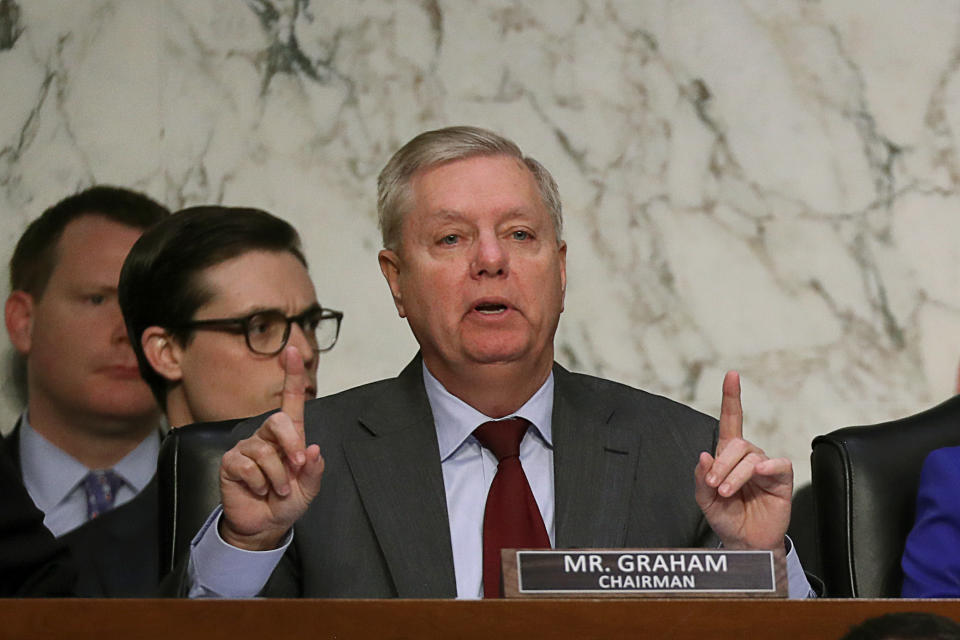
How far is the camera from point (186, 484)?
82.0 inches

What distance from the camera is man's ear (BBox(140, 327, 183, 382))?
8.75 ft

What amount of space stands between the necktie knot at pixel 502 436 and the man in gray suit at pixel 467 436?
0.02 meters

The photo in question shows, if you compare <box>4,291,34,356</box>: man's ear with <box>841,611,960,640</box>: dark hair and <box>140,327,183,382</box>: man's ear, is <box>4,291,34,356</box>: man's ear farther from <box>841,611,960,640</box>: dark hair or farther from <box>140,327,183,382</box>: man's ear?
<box>841,611,960,640</box>: dark hair

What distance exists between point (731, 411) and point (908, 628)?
64 cm

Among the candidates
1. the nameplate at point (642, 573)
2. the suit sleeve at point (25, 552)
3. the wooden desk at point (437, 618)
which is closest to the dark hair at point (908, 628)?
the wooden desk at point (437, 618)

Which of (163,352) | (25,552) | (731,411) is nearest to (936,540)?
(731,411)

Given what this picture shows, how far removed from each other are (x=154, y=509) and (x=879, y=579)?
1340 millimetres

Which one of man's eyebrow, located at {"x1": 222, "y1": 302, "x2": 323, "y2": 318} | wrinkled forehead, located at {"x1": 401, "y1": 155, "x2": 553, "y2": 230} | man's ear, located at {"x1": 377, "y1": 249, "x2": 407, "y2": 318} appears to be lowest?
man's ear, located at {"x1": 377, "y1": 249, "x2": 407, "y2": 318}

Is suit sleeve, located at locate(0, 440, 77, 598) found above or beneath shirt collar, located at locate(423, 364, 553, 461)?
beneath

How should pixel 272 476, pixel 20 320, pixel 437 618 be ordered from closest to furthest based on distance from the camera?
pixel 437 618
pixel 272 476
pixel 20 320

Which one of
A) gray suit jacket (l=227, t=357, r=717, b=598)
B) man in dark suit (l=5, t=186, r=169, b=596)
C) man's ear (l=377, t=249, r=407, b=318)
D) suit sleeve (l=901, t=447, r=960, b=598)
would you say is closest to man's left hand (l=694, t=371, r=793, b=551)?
gray suit jacket (l=227, t=357, r=717, b=598)

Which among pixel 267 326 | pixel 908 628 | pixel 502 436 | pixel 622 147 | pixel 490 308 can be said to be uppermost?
pixel 622 147

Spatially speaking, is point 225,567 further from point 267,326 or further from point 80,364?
point 80,364

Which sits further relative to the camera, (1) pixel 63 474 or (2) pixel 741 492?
(1) pixel 63 474
